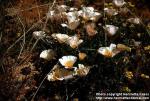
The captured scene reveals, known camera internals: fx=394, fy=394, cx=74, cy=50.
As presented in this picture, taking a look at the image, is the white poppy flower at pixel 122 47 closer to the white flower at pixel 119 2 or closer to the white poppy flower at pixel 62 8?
the white flower at pixel 119 2

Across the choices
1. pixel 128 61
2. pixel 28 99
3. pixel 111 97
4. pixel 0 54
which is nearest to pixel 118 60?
pixel 128 61

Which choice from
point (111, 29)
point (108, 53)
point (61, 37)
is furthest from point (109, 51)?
point (61, 37)

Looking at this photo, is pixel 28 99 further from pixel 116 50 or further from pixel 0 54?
pixel 116 50

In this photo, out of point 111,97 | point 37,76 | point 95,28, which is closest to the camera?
point 111,97

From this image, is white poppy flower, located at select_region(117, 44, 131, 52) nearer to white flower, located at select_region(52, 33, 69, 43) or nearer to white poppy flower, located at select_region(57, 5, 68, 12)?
white flower, located at select_region(52, 33, 69, 43)

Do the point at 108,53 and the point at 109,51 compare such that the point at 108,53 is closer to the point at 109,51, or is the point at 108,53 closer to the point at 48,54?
the point at 109,51
